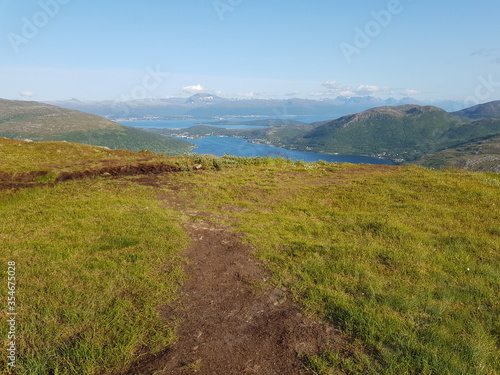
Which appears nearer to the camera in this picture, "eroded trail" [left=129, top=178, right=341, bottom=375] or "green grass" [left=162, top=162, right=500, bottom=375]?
"eroded trail" [left=129, top=178, right=341, bottom=375]

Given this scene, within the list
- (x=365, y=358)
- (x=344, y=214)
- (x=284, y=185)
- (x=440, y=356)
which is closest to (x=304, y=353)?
(x=365, y=358)

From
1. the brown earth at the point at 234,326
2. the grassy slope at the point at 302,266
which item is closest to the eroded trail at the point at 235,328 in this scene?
the brown earth at the point at 234,326

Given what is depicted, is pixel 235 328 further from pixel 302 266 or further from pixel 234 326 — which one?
pixel 302 266

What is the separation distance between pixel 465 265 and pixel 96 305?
11.2m

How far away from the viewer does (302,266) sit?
29.5ft

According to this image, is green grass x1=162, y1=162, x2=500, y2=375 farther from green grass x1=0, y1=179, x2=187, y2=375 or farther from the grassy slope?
green grass x1=0, y1=179, x2=187, y2=375

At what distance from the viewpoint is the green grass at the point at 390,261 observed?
564cm

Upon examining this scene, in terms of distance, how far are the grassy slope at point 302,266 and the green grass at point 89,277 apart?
0.12 ft

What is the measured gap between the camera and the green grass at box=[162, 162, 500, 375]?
5.64 metres

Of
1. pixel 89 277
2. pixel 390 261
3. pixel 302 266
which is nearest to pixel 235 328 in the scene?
pixel 302 266

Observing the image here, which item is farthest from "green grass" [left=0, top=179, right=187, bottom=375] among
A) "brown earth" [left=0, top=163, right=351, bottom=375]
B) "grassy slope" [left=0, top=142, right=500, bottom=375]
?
"brown earth" [left=0, top=163, right=351, bottom=375]

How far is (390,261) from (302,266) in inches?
120

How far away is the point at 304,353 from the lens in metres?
5.68

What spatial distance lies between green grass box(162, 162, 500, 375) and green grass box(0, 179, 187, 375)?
3.54 meters
